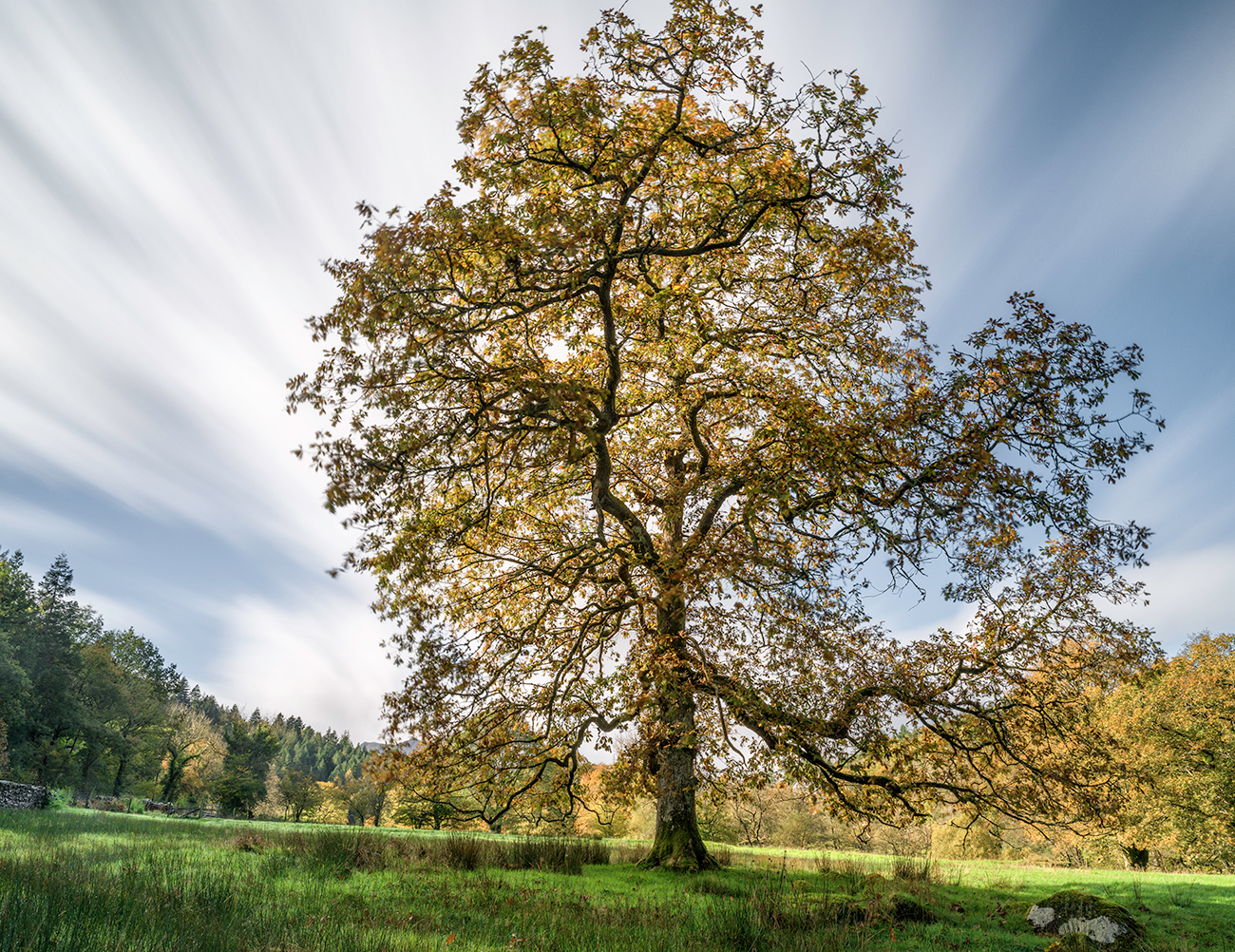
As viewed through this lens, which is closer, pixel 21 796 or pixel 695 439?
pixel 695 439

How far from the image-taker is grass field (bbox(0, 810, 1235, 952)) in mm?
5219

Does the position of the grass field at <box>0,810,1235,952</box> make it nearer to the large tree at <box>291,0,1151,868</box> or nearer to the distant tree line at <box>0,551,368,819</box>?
the large tree at <box>291,0,1151,868</box>

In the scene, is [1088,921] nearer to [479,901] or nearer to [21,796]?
[479,901]

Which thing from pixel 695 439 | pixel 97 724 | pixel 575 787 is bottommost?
pixel 97 724

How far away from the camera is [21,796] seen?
22.6 metres

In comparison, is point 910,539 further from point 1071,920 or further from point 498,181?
point 498,181

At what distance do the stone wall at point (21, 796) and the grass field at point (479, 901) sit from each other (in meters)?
10.6

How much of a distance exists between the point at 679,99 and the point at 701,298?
3.15 m

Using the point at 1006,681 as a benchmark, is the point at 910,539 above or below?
above

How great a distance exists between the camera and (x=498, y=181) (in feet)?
30.8

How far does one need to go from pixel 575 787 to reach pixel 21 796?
23574 mm

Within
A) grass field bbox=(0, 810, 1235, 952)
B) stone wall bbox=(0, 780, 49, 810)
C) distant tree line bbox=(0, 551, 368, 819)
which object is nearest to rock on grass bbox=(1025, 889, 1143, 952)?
grass field bbox=(0, 810, 1235, 952)

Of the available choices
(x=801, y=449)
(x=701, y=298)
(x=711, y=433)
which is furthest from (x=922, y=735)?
(x=701, y=298)

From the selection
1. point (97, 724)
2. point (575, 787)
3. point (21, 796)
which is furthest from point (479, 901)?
point (97, 724)
